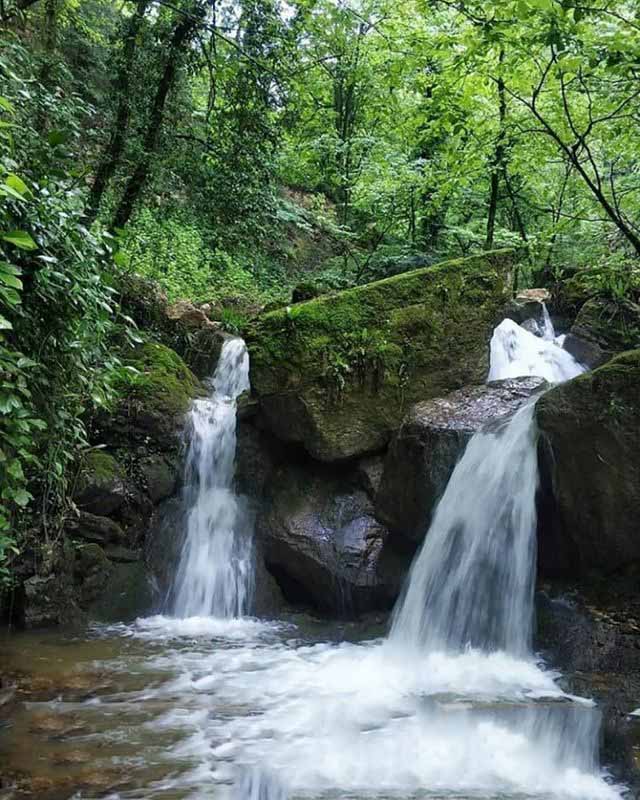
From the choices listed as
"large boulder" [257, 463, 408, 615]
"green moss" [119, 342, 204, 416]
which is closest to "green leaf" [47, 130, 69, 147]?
"green moss" [119, 342, 204, 416]

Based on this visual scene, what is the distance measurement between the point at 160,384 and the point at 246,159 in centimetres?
318

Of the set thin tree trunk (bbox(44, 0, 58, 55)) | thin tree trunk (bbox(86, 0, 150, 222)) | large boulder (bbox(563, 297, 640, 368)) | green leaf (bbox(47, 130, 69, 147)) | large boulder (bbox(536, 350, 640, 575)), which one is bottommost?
large boulder (bbox(536, 350, 640, 575))

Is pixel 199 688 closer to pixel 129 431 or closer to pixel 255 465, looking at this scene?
pixel 255 465

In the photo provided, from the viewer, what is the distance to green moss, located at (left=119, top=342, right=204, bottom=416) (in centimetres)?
831

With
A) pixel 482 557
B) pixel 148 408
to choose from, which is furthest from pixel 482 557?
pixel 148 408

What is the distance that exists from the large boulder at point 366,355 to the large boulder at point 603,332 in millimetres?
2995

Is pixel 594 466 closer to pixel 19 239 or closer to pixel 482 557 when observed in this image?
pixel 482 557

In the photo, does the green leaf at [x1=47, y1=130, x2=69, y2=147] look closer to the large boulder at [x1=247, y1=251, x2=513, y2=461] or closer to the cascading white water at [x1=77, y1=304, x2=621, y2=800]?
the cascading white water at [x1=77, y1=304, x2=621, y2=800]

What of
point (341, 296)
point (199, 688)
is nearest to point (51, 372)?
point (199, 688)

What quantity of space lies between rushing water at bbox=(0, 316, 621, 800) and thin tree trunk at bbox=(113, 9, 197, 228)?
425 centimetres

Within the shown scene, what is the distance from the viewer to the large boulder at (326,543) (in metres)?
6.75

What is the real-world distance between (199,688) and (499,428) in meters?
3.60

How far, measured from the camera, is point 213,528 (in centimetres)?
785

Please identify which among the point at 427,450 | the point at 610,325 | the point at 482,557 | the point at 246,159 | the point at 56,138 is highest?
the point at 246,159
